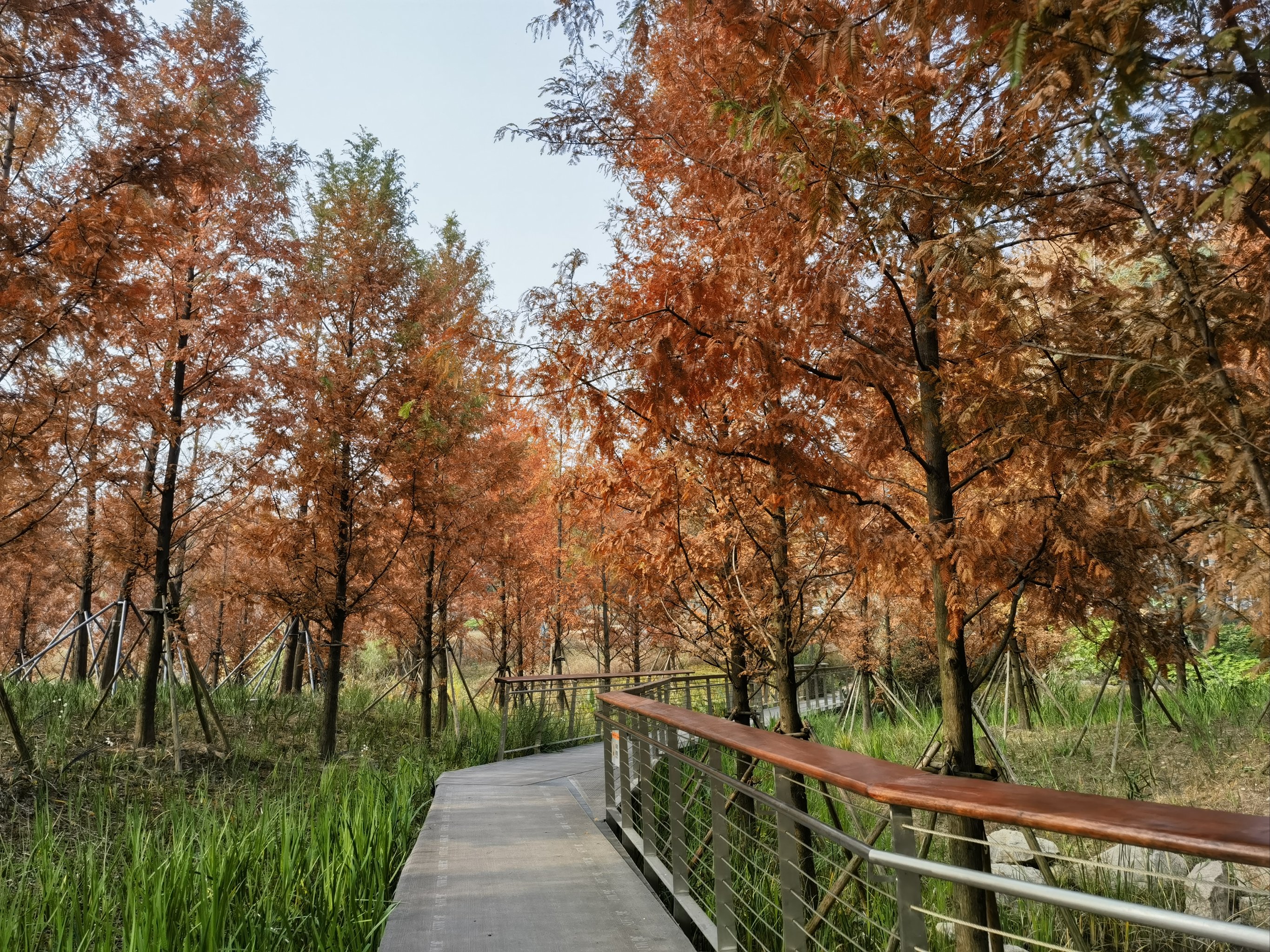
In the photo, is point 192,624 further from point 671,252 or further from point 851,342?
point 851,342

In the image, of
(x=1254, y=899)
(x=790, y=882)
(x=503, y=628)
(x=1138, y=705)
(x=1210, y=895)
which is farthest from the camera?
(x=503, y=628)

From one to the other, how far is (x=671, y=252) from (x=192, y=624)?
24791mm

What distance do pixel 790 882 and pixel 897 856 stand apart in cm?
124

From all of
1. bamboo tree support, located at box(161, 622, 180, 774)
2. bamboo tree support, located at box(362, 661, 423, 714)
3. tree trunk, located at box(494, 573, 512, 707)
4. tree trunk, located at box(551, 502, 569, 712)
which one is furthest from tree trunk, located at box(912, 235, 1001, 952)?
tree trunk, located at box(551, 502, 569, 712)

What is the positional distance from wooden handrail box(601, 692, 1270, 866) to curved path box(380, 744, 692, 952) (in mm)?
1616

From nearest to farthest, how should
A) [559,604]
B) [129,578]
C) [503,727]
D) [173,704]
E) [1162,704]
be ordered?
[173,704] → [1162,704] → [503,727] → [129,578] → [559,604]

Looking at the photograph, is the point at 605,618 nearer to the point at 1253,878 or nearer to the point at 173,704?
the point at 173,704

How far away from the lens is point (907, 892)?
2.29 metres

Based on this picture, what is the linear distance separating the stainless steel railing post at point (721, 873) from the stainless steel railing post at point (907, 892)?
62.4 inches

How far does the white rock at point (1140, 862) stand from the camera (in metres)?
6.38

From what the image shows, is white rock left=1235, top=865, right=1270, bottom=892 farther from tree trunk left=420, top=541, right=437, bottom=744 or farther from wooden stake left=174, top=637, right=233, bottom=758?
tree trunk left=420, top=541, right=437, bottom=744

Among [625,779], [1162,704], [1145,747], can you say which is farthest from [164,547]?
[1145,747]

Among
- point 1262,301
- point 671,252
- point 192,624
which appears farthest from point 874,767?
point 192,624

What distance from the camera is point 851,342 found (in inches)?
191
